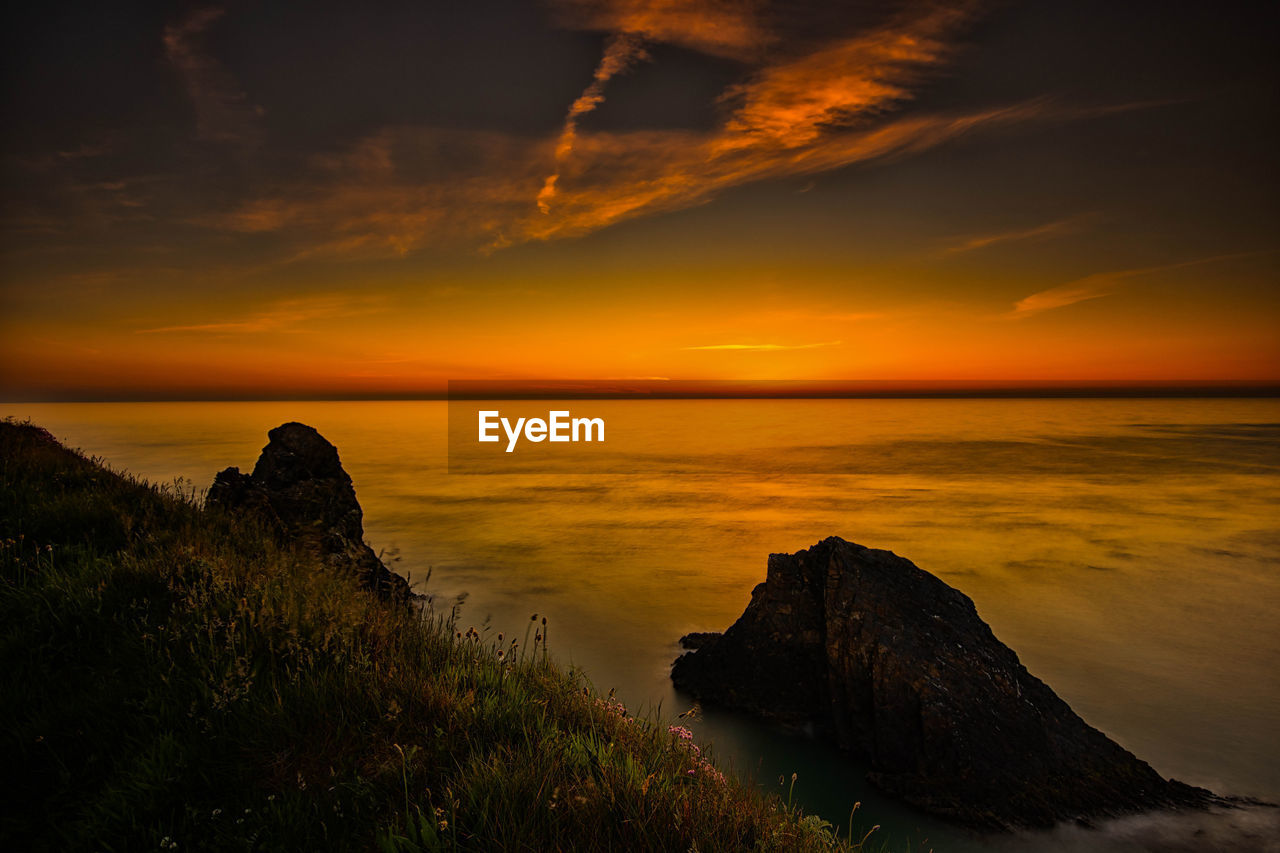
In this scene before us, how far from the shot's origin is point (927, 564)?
69.3 ft

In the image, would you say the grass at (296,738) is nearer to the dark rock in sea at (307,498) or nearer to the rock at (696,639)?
the dark rock in sea at (307,498)

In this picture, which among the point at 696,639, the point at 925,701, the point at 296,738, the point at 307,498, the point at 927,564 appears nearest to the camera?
the point at 296,738

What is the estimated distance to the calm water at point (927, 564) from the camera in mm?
9752

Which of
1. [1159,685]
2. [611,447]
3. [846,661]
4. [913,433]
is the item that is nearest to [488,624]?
[846,661]

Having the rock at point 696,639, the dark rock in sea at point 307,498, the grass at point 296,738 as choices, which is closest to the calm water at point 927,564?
the rock at point 696,639

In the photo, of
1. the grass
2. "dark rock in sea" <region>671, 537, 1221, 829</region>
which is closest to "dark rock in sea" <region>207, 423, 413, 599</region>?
the grass

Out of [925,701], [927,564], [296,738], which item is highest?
[296,738]

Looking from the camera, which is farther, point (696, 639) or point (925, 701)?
point (696, 639)

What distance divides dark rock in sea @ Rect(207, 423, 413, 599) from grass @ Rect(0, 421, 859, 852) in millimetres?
4332

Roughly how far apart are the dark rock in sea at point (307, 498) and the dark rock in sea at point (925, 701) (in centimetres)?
616

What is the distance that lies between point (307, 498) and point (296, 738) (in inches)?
343

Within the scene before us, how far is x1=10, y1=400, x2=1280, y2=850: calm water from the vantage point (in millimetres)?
9752

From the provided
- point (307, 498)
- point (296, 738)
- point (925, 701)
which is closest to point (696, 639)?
point (925, 701)

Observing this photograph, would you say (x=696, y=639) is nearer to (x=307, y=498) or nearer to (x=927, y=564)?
(x=307, y=498)
